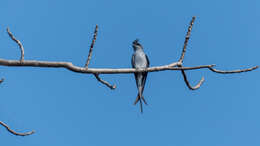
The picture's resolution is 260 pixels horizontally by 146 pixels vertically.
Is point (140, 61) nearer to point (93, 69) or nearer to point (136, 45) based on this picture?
point (136, 45)

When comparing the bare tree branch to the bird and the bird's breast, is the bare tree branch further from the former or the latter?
the bird's breast

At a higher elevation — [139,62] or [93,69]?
[139,62]

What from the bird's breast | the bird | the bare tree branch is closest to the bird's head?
the bird

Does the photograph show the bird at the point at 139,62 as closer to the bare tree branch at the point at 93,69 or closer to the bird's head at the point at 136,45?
the bird's head at the point at 136,45

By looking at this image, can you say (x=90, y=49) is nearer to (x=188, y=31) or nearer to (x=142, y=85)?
(x=188, y=31)

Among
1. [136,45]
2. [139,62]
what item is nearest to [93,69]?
[139,62]

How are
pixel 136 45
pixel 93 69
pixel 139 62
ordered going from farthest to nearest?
1. pixel 136 45
2. pixel 139 62
3. pixel 93 69

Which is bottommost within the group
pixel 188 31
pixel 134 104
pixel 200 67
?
pixel 134 104

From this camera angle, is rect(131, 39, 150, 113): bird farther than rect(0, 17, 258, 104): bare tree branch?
Yes

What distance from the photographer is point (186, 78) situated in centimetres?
564

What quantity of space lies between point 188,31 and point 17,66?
2.47 meters

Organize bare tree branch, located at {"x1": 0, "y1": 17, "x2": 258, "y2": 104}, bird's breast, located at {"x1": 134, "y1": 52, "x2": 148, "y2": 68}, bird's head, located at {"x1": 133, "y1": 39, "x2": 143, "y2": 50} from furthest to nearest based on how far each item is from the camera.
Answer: bird's head, located at {"x1": 133, "y1": 39, "x2": 143, "y2": 50} → bird's breast, located at {"x1": 134, "y1": 52, "x2": 148, "y2": 68} → bare tree branch, located at {"x1": 0, "y1": 17, "x2": 258, "y2": 104}

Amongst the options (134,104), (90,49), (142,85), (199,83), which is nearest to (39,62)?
(90,49)

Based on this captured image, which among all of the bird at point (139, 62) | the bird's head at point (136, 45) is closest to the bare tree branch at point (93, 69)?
the bird at point (139, 62)
